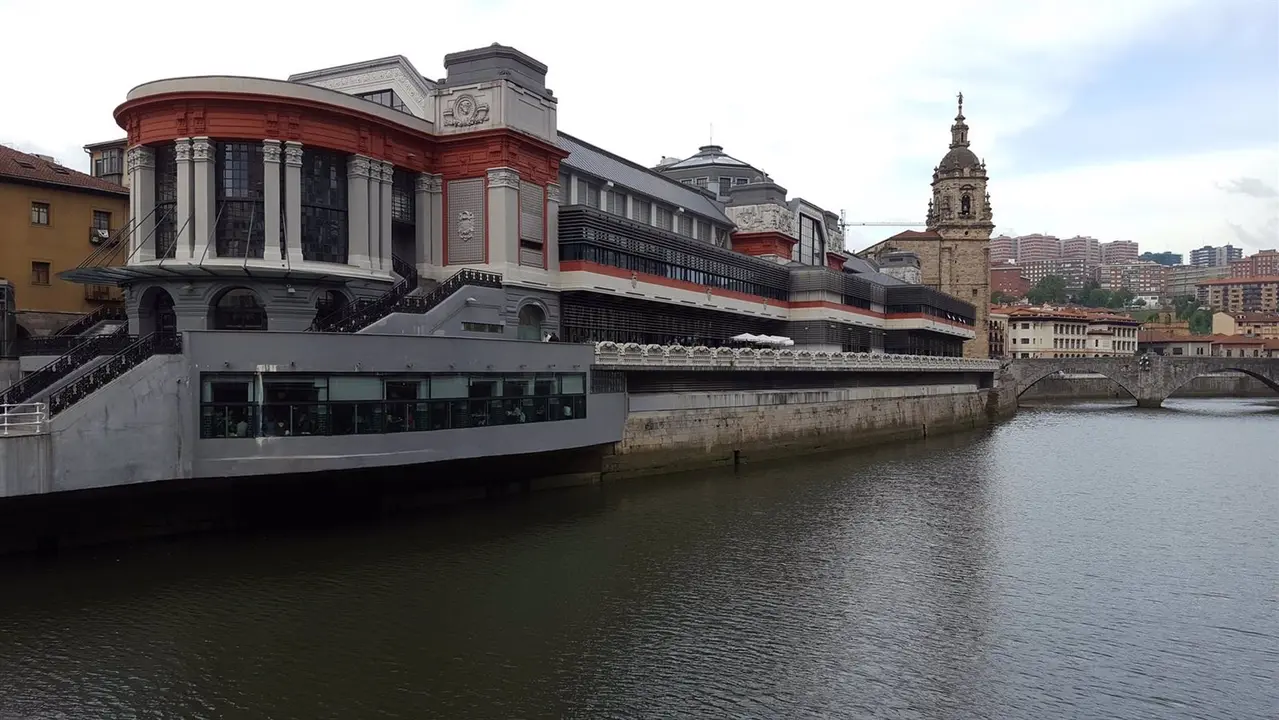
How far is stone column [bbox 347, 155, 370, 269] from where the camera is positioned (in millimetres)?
45188

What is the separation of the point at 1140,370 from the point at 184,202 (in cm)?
12421

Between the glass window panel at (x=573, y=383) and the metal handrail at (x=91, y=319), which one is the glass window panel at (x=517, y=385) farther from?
the metal handrail at (x=91, y=319)

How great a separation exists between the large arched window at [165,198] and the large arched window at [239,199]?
2843 mm

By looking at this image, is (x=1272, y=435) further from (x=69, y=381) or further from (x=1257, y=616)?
(x=69, y=381)

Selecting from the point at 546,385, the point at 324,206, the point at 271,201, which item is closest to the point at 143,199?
the point at 271,201

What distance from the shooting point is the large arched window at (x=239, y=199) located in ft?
139

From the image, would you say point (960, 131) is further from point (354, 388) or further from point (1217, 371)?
point (354, 388)

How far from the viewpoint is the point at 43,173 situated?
167ft

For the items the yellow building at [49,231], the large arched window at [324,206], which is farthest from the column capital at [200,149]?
the yellow building at [49,231]

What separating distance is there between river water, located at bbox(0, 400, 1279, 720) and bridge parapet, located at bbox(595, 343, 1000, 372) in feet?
28.1

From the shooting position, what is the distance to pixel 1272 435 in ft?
273

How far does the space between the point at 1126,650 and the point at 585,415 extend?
2719 cm

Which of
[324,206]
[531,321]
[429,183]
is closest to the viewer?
[324,206]

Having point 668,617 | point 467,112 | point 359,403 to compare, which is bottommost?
point 668,617
